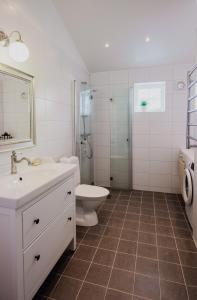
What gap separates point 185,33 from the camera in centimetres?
263

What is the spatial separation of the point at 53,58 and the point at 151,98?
6.44 feet

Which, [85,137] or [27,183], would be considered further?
[85,137]

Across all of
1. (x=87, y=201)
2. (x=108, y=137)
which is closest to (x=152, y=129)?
(x=108, y=137)

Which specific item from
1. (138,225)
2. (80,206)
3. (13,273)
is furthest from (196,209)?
(13,273)

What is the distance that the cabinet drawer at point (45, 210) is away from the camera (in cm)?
121

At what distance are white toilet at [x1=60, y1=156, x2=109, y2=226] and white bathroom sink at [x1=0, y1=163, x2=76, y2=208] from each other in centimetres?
58

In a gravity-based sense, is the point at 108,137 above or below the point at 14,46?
below

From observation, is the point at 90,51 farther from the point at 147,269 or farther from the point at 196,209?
the point at 147,269

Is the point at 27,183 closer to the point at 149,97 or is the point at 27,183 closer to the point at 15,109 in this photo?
the point at 15,109

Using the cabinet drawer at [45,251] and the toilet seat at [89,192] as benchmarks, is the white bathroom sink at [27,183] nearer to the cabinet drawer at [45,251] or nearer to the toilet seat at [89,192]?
the cabinet drawer at [45,251]

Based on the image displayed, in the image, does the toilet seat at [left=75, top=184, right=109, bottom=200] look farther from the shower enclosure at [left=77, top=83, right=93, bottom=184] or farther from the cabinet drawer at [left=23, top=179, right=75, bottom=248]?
the shower enclosure at [left=77, top=83, right=93, bottom=184]

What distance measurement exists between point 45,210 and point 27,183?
9.0 inches

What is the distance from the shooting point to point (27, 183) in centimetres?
139

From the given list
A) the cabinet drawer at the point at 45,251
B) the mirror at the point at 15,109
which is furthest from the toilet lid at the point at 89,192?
the mirror at the point at 15,109
